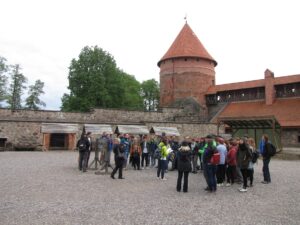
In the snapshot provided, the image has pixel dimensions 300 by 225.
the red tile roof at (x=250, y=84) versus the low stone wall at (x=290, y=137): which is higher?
the red tile roof at (x=250, y=84)

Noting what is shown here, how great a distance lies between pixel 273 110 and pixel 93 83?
68.7 ft

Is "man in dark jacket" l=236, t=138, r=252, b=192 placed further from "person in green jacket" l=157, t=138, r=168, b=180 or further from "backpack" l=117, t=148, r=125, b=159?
"backpack" l=117, t=148, r=125, b=159

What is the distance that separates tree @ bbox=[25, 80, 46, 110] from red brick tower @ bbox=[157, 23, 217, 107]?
1970cm

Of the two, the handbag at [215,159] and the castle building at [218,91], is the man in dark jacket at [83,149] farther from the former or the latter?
the castle building at [218,91]

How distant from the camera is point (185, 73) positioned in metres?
37.5

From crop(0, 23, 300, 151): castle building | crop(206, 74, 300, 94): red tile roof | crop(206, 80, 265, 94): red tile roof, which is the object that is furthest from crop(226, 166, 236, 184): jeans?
crop(206, 80, 265, 94): red tile roof

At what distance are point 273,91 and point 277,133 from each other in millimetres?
13814

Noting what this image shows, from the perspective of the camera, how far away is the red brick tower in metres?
37.5

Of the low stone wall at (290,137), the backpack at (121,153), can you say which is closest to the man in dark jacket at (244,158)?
the backpack at (121,153)

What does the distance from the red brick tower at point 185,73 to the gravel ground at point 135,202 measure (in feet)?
94.0

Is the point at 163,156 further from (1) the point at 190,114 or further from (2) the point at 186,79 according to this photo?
(2) the point at 186,79

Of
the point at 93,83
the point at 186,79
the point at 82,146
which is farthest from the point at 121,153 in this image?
the point at 186,79

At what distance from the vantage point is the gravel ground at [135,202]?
16.6 ft

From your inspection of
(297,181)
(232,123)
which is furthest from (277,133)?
(297,181)
